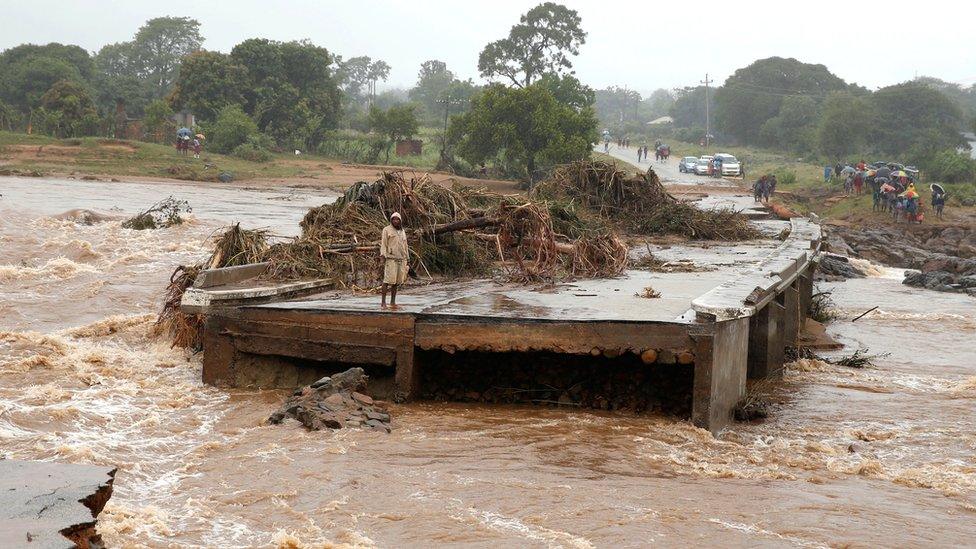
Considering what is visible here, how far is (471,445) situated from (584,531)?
204 cm

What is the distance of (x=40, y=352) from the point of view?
1109 centimetres

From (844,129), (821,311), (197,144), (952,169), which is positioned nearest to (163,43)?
(197,144)

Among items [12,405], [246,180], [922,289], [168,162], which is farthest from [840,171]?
[12,405]

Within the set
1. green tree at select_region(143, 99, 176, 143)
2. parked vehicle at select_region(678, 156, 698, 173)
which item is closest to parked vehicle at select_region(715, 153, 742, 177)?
parked vehicle at select_region(678, 156, 698, 173)

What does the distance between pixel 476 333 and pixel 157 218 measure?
1587 cm

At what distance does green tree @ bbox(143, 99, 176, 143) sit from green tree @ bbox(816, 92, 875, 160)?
3572cm

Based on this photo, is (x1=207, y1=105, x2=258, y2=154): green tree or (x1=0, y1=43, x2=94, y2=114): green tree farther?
(x1=0, y1=43, x2=94, y2=114): green tree

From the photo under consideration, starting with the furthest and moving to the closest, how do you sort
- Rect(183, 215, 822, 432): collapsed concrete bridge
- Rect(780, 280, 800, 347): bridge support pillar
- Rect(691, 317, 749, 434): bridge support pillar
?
Rect(780, 280, 800, 347): bridge support pillar, Rect(183, 215, 822, 432): collapsed concrete bridge, Rect(691, 317, 749, 434): bridge support pillar

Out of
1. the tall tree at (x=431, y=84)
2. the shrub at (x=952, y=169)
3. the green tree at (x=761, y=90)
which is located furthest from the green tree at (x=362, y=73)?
the shrub at (x=952, y=169)

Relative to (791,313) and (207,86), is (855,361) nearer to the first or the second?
(791,313)

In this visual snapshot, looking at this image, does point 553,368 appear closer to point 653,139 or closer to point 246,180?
point 246,180

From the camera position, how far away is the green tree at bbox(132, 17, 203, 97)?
79.8 meters

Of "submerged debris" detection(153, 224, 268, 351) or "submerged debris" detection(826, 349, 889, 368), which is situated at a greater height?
"submerged debris" detection(153, 224, 268, 351)

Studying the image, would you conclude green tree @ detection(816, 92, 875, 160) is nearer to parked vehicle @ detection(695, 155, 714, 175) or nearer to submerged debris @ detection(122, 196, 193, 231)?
parked vehicle @ detection(695, 155, 714, 175)
